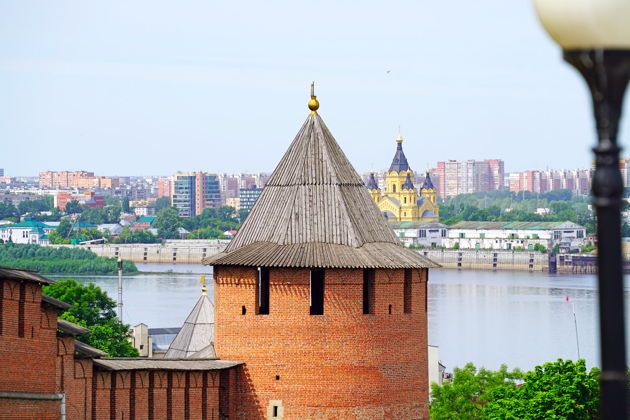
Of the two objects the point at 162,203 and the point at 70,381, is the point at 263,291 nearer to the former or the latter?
the point at 70,381

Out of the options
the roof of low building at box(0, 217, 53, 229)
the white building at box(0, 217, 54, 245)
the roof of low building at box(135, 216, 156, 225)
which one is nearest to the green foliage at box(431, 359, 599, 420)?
the white building at box(0, 217, 54, 245)

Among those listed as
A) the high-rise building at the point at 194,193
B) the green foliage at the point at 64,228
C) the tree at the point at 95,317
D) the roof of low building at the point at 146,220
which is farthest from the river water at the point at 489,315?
the high-rise building at the point at 194,193

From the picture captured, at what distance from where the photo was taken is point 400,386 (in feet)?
29.6

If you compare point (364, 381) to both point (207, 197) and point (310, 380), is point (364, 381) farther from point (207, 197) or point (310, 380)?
point (207, 197)

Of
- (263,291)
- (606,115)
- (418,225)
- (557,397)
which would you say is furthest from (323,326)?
(418,225)

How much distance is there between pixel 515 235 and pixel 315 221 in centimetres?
10025

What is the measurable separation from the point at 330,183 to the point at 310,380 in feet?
4.75

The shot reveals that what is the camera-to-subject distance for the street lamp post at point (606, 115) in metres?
2.26

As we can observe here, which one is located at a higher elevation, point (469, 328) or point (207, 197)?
point (207, 197)

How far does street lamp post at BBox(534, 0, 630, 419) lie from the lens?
2.26 metres

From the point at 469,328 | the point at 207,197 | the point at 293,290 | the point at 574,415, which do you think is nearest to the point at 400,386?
the point at 293,290

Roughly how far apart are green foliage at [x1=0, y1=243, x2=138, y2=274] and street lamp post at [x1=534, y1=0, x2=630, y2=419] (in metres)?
70.0

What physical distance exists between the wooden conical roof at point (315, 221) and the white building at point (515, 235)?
93.5 m

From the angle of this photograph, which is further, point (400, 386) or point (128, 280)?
point (128, 280)
